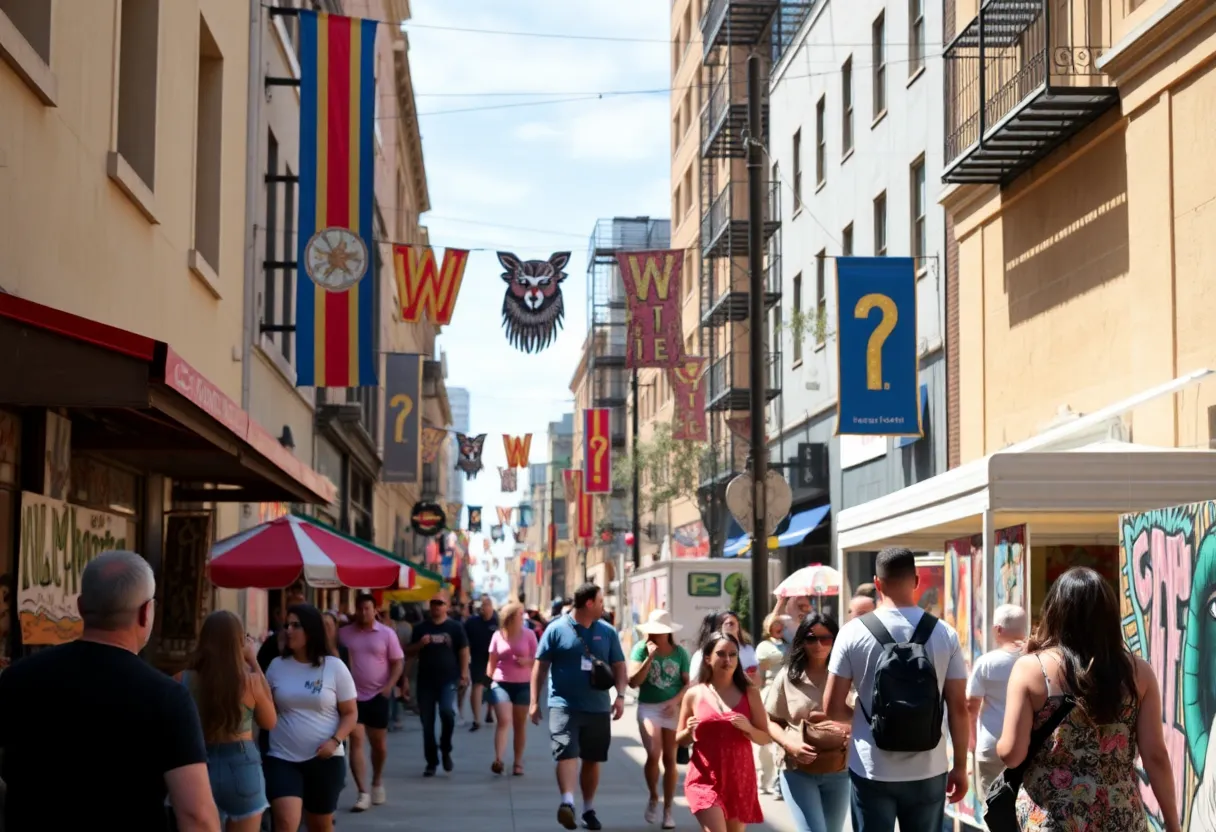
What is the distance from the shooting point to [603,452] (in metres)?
49.2

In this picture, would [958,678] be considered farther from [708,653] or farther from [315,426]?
[315,426]

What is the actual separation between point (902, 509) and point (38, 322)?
8.31 meters

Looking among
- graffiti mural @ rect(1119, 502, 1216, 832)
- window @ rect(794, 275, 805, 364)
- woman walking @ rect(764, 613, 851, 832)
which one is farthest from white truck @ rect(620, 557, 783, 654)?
woman walking @ rect(764, 613, 851, 832)

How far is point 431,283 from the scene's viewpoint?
1029 inches

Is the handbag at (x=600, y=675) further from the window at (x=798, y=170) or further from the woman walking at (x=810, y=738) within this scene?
the window at (x=798, y=170)

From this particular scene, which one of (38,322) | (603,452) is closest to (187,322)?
(38,322)

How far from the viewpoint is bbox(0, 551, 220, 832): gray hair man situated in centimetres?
477

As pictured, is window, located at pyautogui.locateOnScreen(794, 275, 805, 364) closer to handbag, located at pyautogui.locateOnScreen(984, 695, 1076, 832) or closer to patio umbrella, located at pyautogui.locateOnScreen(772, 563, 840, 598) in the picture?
patio umbrella, located at pyautogui.locateOnScreen(772, 563, 840, 598)

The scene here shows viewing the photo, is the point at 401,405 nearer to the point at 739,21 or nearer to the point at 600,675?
the point at 739,21

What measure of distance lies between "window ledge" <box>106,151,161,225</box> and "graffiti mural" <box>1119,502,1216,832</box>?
286 inches

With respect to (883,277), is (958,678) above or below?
below

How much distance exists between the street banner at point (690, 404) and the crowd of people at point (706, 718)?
25566mm

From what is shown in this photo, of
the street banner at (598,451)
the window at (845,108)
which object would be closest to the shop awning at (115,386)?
the window at (845,108)

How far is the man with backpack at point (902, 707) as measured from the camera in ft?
24.9
